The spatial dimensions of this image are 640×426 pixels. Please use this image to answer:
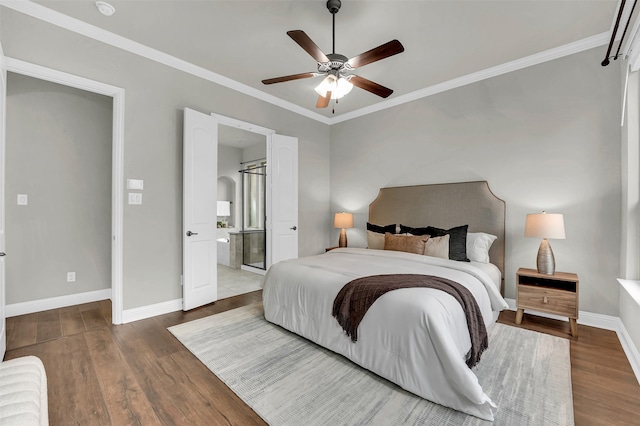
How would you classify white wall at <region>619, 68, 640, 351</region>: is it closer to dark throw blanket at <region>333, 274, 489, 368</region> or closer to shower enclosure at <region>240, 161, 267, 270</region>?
dark throw blanket at <region>333, 274, 489, 368</region>

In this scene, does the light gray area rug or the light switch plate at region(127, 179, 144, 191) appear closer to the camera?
the light gray area rug

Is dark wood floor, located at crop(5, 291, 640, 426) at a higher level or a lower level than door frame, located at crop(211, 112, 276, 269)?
lower

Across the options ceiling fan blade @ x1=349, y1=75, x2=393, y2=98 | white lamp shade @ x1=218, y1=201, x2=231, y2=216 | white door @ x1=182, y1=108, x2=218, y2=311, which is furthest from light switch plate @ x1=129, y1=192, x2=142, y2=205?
white lamp shade @ x1=218, y1=201, x2=231, y2=216

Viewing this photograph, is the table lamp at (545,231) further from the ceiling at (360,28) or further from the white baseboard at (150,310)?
the white baseboard at (150,310)

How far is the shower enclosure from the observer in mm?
5668

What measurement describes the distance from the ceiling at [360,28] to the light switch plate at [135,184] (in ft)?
4.68

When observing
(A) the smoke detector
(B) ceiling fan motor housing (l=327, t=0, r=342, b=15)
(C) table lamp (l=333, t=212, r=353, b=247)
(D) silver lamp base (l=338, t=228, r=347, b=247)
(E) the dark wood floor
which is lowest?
(E) the dark wood floor

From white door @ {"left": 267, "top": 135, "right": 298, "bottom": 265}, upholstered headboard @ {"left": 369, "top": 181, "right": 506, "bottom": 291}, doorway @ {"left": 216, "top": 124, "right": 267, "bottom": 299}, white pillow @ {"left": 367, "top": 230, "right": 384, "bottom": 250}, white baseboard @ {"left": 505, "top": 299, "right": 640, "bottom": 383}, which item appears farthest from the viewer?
doorway @ {"left": 216, "top": 124, "right": 267, "bottom": 299}

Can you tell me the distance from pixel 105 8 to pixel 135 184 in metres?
1.55

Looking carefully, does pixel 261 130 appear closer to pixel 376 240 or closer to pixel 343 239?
pixel 343 239

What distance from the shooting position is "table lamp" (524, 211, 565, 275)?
267cm

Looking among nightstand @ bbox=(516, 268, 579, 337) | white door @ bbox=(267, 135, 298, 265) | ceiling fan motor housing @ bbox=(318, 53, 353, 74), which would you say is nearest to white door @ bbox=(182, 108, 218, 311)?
white door @ bbox=(267, 135, 298, 265)

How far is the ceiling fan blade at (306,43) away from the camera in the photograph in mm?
1939

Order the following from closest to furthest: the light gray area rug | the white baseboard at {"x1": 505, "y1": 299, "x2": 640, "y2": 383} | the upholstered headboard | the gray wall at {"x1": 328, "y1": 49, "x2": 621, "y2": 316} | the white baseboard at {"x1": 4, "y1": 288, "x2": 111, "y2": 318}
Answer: the light gray area rug
the white baseboard at {"x1": 505, "y1": 299, "x2": 640, "y2": 383}
the gray wall at {"x1": 328, "y1": 49, "x2": 621, "y2": 316}
the white baseboard at {"x1": 4, "y1": 288, "x2": 111, "y2": 318}
the upholstered headboard
